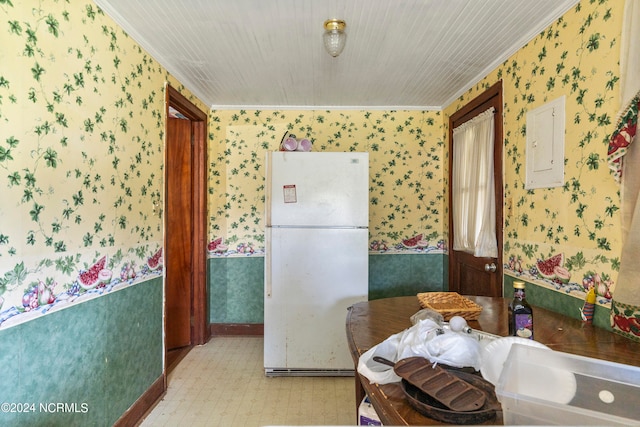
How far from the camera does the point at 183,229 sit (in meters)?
3.20

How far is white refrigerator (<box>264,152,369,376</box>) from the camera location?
8.48 ft

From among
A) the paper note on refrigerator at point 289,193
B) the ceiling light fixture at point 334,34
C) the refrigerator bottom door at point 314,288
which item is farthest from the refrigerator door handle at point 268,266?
the ceiling light fixture at point 334,34

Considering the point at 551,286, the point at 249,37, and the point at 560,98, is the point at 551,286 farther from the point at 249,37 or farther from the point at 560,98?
the point at 249,37

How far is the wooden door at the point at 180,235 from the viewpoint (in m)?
3.16

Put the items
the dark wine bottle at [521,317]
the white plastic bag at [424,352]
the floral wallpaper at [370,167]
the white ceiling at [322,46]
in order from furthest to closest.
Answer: the floral wallpaper at [370,167], the white ceiling at [322,46], the dark wine bottle at [521,317], the white plastic bag at [424,352]

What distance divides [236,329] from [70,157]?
7.81ft

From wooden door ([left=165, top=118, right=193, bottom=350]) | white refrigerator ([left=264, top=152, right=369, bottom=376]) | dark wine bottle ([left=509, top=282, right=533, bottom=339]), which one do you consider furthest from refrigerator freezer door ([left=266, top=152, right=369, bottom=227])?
dark wine bottle ([left=509, top=282, right=533, bottom=339])

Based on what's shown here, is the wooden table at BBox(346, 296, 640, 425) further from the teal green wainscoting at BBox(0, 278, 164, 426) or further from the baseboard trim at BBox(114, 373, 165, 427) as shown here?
the baseboard trim at BBox(114, 373, 165, 427)

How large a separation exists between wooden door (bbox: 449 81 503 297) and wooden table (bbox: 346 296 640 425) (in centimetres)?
60

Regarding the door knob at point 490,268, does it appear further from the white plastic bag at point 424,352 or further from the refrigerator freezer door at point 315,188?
the white plastic bag at point 424,352

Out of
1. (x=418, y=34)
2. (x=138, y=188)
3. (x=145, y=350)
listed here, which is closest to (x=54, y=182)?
(x=138, y=188)

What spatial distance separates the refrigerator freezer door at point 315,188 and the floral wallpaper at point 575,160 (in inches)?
40.2

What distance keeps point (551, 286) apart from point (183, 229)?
2777 mm

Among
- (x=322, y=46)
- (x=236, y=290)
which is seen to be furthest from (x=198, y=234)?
(x=322, y=46)
